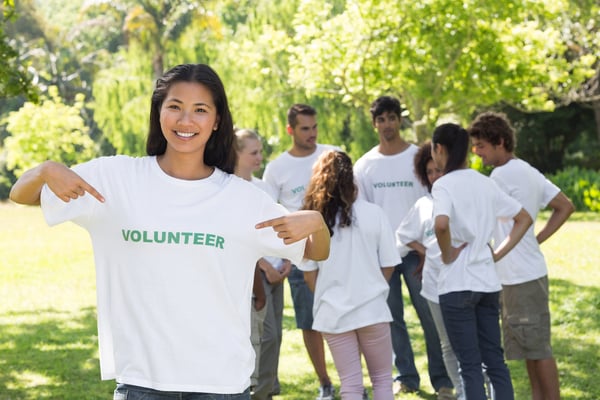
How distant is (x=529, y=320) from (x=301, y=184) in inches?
92.4

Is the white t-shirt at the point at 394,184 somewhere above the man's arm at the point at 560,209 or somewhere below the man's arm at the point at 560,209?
above

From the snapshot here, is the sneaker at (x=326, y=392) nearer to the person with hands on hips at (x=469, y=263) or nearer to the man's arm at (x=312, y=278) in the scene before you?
the man's arm at (x=312, y=278)

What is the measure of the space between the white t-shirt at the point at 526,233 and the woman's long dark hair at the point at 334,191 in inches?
43.0

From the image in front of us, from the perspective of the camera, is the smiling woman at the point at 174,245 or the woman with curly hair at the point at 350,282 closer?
the smiling woman at the point at 174,245

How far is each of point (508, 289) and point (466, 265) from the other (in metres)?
0.79

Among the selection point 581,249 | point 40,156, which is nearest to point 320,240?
point 581,249

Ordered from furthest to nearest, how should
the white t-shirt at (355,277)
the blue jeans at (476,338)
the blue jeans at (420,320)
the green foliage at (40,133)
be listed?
1. the green foliage at (40,133)
2. the blue jeans at (420,320)
3. the white t-shirt at (355,277)
4. the blue jeans at (476,338)

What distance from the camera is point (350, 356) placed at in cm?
648

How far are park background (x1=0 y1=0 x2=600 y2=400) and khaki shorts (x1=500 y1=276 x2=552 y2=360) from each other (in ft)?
4.83

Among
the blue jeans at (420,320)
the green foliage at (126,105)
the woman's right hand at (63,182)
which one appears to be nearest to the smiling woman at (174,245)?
the woman's right hand at (63,182)

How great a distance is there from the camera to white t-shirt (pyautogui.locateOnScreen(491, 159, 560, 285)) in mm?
6883

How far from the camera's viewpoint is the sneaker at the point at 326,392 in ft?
27.1

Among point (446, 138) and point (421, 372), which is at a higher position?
point (446, 138)

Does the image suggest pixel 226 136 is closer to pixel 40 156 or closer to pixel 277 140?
pixel 277 140
